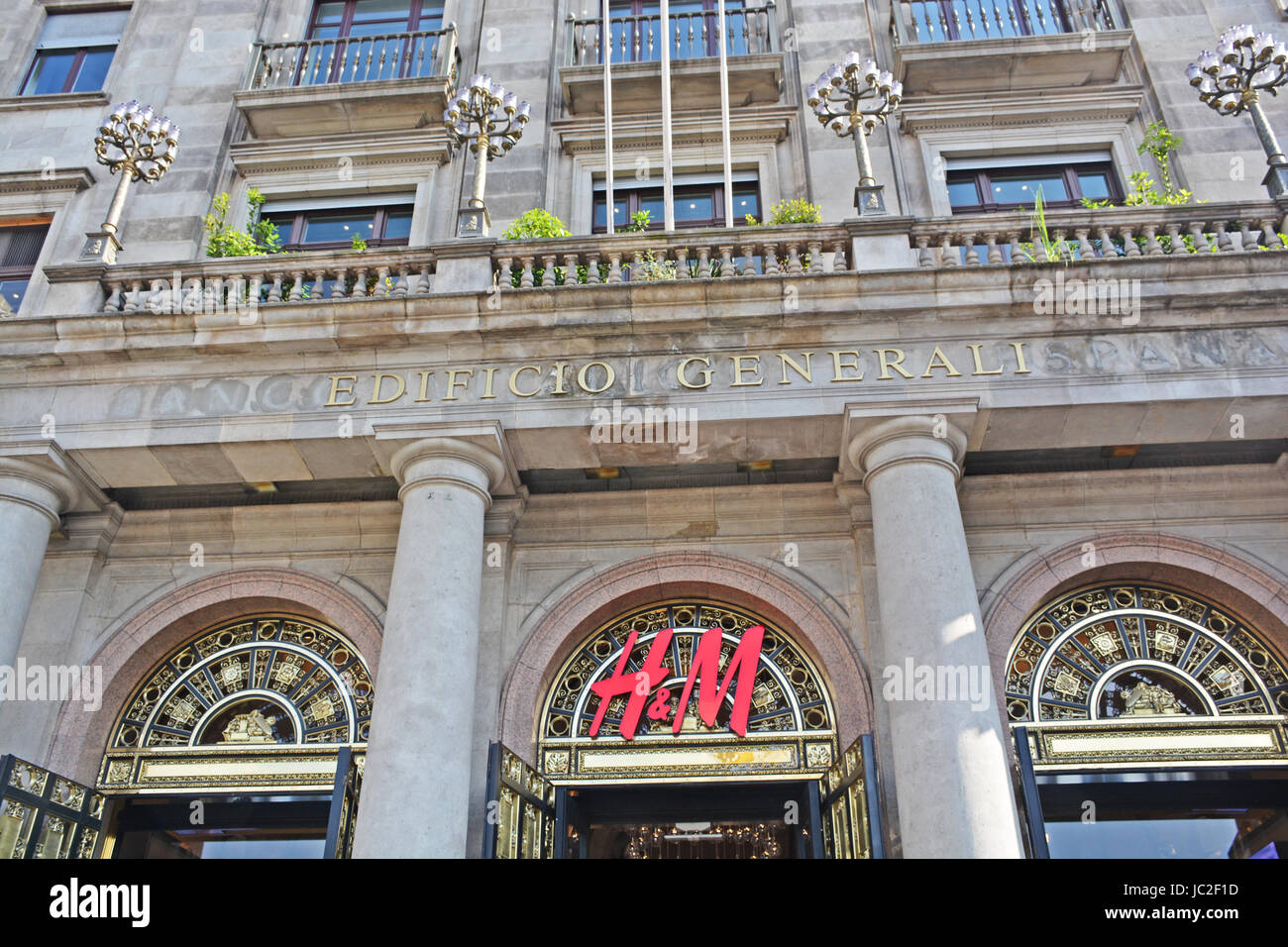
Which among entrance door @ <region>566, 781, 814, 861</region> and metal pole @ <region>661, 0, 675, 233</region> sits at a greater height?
metal pole @ <region>661, 0, 675, 233</region>

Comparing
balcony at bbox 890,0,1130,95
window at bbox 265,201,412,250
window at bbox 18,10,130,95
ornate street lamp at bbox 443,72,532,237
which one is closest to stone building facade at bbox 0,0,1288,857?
ornate street lamp at bbox 443,72,532,237

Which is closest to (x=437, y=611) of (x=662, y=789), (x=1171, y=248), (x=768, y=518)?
(x=662, y=789)

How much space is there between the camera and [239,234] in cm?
1382

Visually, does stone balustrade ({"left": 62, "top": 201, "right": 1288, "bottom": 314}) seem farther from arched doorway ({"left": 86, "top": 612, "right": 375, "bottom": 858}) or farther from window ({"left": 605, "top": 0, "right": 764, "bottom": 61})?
window ({"left": 605, "top": 0, "right": 764, "bottom": 61})

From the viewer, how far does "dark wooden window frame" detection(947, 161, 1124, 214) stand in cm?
1507

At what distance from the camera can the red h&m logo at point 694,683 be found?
38.4ft

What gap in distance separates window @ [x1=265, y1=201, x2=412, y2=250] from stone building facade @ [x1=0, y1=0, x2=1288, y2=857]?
3.45 metres

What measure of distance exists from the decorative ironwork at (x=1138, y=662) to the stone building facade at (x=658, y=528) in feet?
0.13

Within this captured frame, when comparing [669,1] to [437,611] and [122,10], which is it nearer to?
[122,10]

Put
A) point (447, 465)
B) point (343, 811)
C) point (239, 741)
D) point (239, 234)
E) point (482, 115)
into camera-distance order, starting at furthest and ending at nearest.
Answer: point (239, 234) < point (482, 115) < point (239, 741) < point (447, 465) < point (343, 811)

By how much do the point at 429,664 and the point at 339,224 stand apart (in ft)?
29.7

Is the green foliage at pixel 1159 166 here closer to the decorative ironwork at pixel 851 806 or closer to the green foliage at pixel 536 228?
the green foliage at pixel 536 228

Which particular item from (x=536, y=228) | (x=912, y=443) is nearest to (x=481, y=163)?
(x=536, y=228)

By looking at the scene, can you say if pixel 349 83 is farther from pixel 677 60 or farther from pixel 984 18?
pixel 984 18
